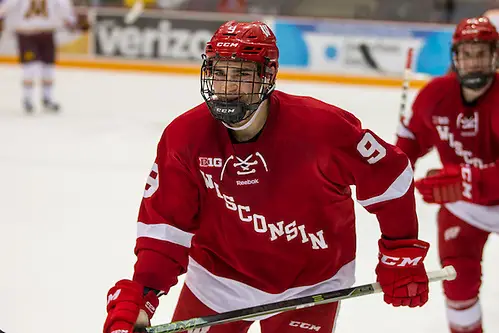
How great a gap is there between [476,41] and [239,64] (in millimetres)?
1136

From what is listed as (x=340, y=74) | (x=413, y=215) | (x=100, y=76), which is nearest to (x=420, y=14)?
(x=340, y=74)

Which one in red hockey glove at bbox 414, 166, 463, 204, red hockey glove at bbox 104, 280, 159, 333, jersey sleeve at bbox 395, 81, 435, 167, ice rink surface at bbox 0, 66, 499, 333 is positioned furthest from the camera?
ice rink surface at bbox 0, 66, 499, 333

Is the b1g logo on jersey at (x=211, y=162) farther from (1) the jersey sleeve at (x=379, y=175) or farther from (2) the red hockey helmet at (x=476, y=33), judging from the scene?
(2) the red hockey helmet at (x=476, y=33)

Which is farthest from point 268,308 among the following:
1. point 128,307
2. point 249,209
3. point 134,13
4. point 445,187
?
point 134,13

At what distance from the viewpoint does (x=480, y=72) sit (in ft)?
8.53

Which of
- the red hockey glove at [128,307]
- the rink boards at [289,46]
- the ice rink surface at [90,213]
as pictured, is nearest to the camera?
the red hockey glove at [128,307]

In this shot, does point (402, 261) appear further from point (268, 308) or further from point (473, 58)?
point (473, 58)

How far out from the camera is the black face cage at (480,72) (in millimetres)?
2594

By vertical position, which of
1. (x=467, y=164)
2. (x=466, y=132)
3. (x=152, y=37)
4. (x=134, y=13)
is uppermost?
(x=466, y=132)

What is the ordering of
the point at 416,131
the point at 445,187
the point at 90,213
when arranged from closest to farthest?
1. the point at 445,187
2. the point at 416,131
3. the point at 90,213

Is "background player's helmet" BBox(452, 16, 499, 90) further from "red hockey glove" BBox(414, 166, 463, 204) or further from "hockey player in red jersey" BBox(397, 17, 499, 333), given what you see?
"red hockey glove" BBox(414, 166, 463, 204)

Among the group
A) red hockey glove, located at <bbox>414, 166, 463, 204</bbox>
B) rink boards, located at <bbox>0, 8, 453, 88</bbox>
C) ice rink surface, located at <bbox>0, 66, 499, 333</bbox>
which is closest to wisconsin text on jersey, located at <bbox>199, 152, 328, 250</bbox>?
ice rink surface, located at <bbox>0, 66, 499, 333</bbox>

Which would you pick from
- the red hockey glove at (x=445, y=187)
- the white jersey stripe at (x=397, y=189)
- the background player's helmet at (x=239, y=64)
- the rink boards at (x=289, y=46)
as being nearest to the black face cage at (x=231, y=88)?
the background player's helmet at (x=239, y=64)

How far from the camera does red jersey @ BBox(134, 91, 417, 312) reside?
1.85 meters
